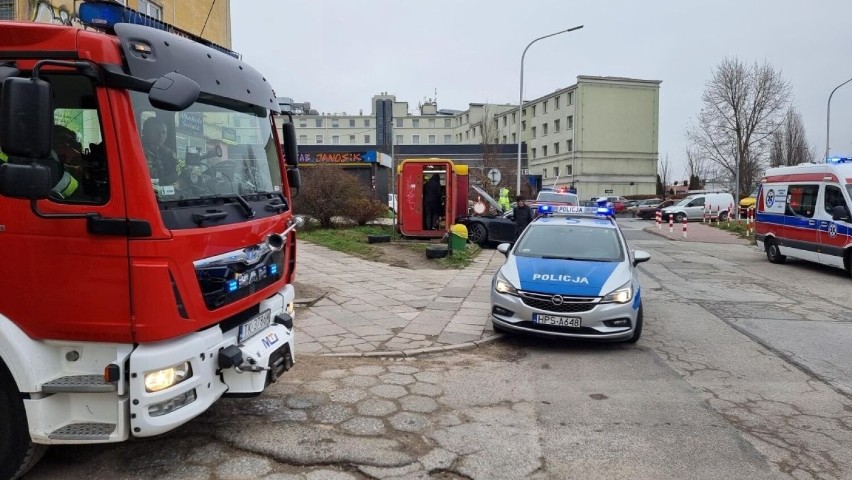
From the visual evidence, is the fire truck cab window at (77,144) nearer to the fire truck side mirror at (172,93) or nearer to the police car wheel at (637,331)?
the fire truck side mirror at (172,93)

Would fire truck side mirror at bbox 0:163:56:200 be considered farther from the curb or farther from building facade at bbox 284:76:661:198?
building facade at bbox 284:76:661:198

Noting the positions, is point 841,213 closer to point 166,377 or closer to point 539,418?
point 539,418

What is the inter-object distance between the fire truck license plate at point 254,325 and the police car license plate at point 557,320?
3.33 m

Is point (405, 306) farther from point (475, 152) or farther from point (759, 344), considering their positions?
point (475, 152)

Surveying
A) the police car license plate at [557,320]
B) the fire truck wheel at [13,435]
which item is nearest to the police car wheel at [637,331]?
the police car license plate at [557,320]

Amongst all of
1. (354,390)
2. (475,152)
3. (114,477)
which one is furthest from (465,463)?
(475,152)

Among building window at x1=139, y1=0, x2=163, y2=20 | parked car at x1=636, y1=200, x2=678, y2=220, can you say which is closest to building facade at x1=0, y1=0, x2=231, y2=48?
building window at x1=139, y1=0, x2=163, y2=20

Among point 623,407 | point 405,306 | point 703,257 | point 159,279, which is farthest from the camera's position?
point 703,257

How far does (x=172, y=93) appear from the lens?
10.3 ft

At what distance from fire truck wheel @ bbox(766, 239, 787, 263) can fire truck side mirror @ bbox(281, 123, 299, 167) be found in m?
14.6

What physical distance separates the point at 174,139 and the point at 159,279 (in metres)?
0.90

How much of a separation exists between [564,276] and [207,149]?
4446 mm

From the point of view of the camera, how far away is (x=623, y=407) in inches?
194

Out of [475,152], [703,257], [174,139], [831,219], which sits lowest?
[703,257]
